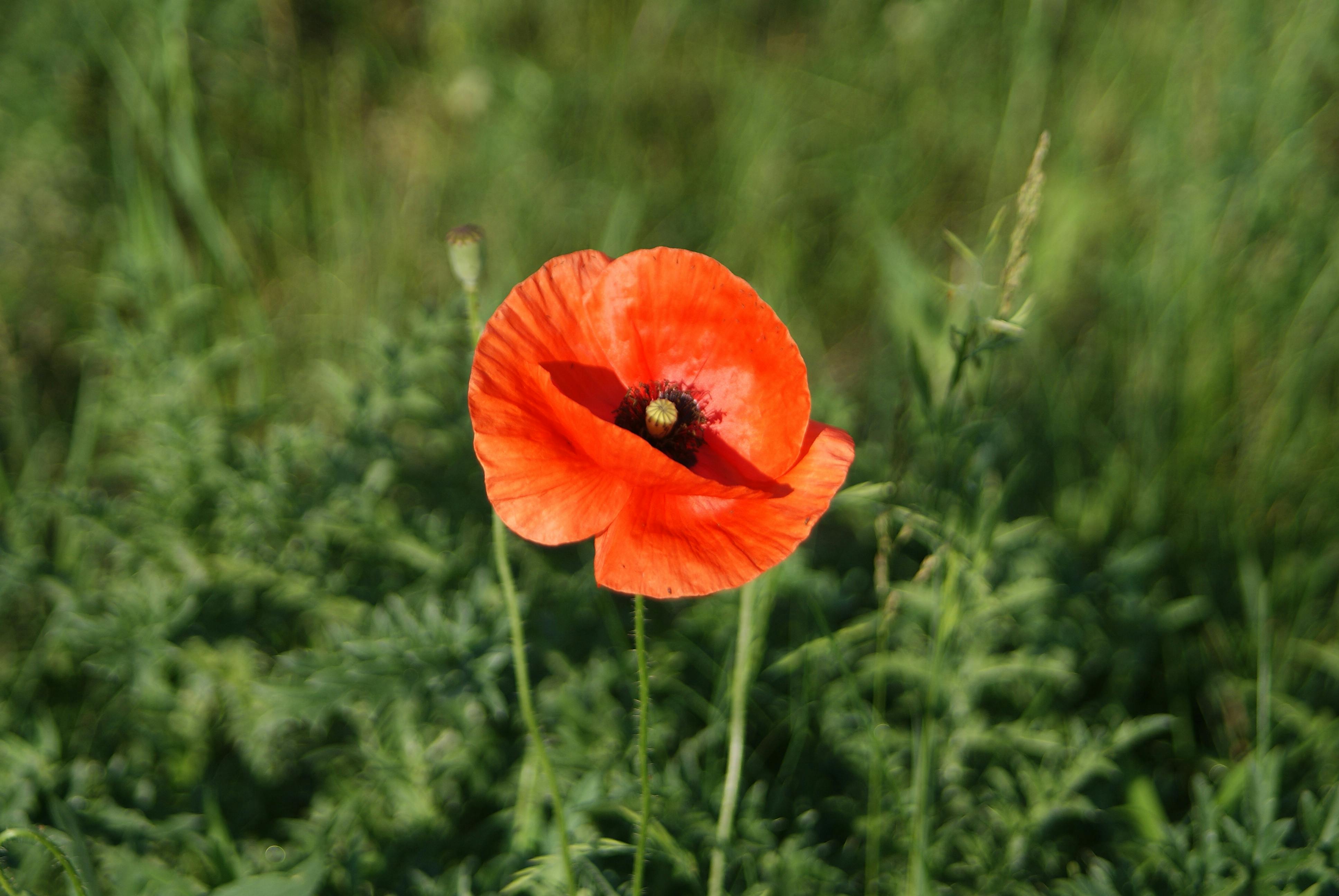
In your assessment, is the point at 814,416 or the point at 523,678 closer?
the point at 523,678

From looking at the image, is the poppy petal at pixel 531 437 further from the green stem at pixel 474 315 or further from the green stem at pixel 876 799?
the green stem at pixel 876 799

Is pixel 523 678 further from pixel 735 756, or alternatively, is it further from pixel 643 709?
pixel 735 756

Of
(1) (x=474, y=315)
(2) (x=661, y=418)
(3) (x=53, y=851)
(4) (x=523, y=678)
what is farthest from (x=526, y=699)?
(3) (x=53, y=851)

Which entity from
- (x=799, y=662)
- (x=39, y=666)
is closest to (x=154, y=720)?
(x=39, y=666)

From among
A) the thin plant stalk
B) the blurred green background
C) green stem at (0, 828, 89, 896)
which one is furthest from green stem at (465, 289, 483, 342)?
green stem at (0, 828, 89, 896)

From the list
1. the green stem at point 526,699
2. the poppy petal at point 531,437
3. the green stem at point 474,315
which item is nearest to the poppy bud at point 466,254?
the green stem at point 474,315

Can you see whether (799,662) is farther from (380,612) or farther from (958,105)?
(958,105)
